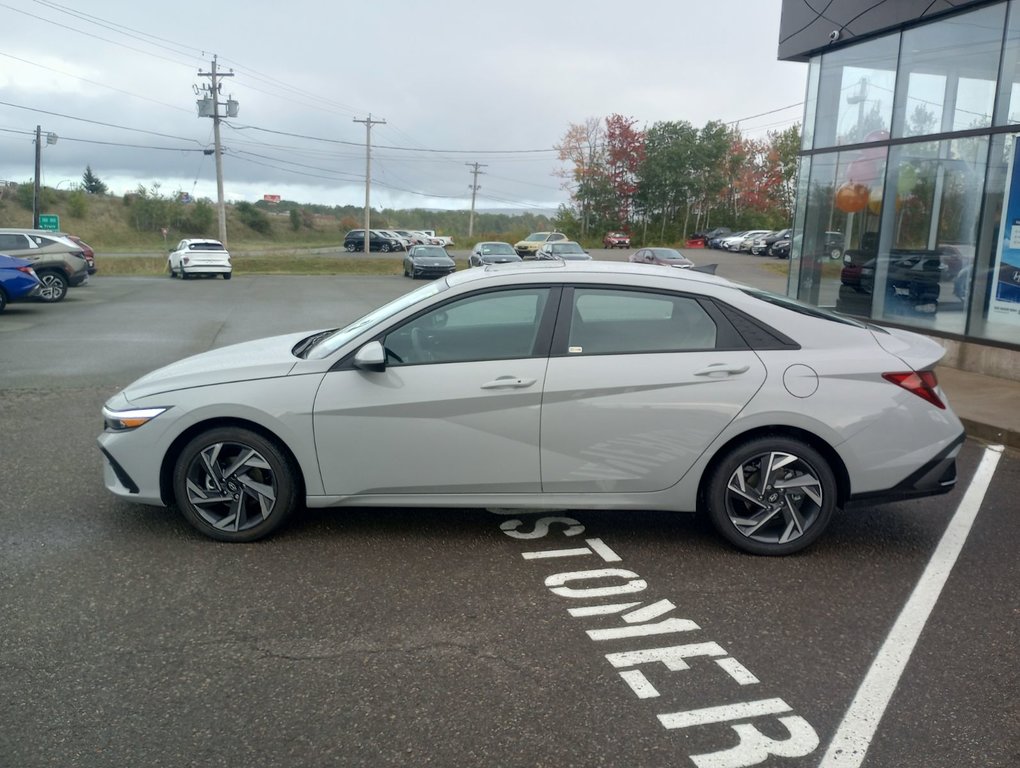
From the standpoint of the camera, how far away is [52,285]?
22078mm

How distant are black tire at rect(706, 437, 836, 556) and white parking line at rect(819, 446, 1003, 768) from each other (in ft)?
2.05

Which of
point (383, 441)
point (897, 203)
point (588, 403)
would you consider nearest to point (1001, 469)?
point (588, 403)

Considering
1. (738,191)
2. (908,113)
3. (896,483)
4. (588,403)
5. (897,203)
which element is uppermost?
(738,191)

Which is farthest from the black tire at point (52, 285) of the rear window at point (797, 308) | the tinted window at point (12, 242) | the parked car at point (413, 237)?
the parked car at point (413, 237)

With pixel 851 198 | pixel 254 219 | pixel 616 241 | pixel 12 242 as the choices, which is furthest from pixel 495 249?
pixel 254 219

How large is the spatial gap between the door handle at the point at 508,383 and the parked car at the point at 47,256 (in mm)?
20359

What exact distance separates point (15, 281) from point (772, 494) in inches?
690

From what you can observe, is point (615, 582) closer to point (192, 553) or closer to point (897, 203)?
point (192, 553)

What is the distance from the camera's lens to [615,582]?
4.45 metres

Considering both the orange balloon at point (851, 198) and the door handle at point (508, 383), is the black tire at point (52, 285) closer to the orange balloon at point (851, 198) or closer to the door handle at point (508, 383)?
the orange balloon at point (851, 198)

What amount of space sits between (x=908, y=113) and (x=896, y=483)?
9777 millimetres

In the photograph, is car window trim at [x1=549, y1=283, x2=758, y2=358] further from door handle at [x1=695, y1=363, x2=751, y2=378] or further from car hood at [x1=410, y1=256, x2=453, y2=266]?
car hood at [x1=410, y1=256, x2=453, y2=266]

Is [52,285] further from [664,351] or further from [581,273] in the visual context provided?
[664,351]

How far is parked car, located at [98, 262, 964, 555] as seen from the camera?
15.3 feet
